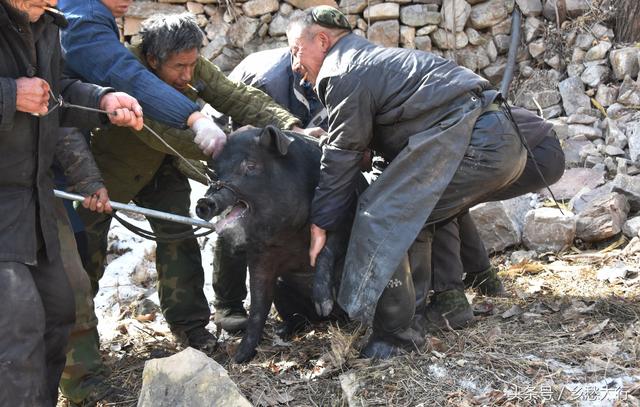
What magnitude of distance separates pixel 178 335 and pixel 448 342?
1890mm

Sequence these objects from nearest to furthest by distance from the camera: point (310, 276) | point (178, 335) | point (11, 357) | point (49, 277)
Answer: point (11, 357)
point (49, 277)
point (310, 276)
point (178, 335)

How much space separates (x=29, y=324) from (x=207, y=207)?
115 centimetres

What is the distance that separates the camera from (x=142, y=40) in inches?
204

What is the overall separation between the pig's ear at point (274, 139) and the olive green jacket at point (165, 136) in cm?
56

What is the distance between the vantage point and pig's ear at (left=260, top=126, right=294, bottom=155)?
14.9 feet

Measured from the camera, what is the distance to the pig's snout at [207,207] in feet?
14.4

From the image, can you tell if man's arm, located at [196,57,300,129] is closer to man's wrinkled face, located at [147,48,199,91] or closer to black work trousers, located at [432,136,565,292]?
man's wrinkled face, located at [147,48,199,91]

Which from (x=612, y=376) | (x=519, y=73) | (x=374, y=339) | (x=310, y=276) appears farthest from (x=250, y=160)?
(x=519, y=73)

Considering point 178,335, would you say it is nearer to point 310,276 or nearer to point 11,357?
point 310,276

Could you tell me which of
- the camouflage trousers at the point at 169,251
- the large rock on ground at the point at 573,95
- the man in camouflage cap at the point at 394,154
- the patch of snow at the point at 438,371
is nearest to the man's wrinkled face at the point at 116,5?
the camouflage trousers at the point at 169,251

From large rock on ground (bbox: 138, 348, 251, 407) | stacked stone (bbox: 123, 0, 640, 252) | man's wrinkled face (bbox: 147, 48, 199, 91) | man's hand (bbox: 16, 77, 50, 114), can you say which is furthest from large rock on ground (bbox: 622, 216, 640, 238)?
man's hand (bbox: 16, 77, 50, 114)

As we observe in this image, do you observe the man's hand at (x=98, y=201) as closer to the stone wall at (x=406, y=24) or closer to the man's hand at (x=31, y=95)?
the man's hand at (x=31, y=95)

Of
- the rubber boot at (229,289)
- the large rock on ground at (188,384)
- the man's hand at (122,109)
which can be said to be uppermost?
the man's hand at (122,109)

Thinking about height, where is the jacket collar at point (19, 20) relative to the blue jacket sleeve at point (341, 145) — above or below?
above
